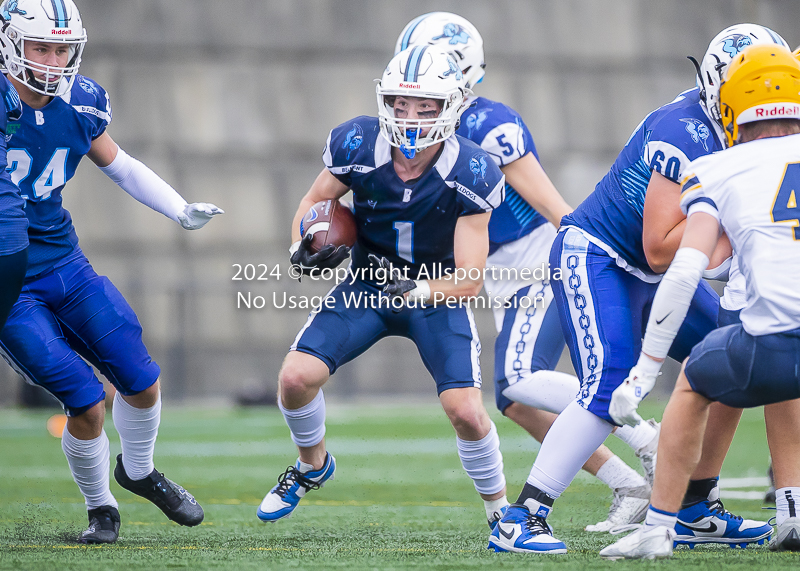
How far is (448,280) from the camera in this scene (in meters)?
3.80

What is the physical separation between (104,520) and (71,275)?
89 cm

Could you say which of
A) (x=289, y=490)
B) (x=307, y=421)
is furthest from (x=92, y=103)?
(x=289, y=490)

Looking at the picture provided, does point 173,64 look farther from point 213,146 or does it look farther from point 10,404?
point 10,404

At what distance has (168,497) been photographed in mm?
3854

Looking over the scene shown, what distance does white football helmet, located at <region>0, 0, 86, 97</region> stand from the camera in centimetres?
354

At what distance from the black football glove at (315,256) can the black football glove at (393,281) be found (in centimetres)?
12

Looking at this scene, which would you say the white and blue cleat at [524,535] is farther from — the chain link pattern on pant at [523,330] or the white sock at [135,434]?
the white sock at [135,434]

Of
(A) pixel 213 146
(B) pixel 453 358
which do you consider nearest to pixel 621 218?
(B) pixel 453 358

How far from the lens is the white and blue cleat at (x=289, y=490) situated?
396cm

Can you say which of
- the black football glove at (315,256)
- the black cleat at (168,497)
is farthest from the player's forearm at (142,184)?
the black cleat at (168,497)

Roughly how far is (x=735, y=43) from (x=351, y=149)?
138 centimetres

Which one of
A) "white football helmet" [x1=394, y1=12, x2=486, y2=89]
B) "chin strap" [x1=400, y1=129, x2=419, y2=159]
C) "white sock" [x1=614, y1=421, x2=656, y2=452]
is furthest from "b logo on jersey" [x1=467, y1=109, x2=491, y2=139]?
"white sock" [x1=614, y1=421, x2=656, y2=452]

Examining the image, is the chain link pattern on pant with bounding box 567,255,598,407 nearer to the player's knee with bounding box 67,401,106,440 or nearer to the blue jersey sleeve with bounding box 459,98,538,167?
the blue jersey sleeve with bounding box 459,98,538,167

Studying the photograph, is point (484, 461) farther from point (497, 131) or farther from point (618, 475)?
point (497, 131)
